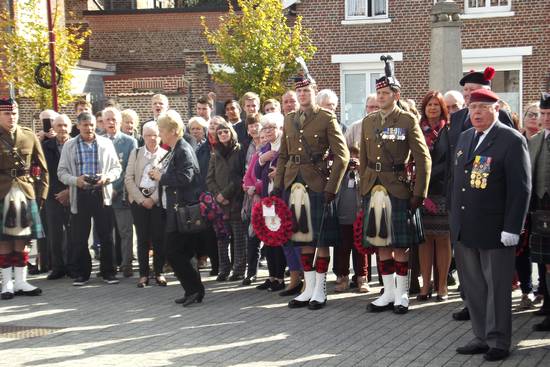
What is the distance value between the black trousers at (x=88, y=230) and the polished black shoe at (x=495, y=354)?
233 inches

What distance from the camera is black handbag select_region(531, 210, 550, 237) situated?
820cm

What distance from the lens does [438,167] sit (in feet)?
32.6

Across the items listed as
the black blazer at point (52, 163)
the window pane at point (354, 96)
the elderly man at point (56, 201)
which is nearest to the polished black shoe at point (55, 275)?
the elderly man at point (56, 201)

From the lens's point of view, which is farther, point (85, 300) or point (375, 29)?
point (375, 29)

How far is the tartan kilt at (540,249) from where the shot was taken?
812cm

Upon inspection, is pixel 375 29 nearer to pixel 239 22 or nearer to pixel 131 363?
pixel 239 22

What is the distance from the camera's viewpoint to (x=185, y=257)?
33.5 ft

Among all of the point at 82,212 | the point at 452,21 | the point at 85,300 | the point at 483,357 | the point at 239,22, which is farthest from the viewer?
the point at 239,22

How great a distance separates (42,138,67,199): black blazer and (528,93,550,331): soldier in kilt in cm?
656

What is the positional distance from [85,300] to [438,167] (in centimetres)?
427

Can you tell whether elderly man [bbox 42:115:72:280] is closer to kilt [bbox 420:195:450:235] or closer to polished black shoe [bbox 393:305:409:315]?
kilt [bbox 420:195:450:235]

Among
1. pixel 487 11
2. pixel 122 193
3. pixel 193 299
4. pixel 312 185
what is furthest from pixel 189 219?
pixel 487 11

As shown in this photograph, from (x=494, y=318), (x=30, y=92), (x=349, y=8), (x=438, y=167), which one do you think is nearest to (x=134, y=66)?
(x=30, y=92)

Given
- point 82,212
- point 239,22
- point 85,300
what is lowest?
point 85,300
